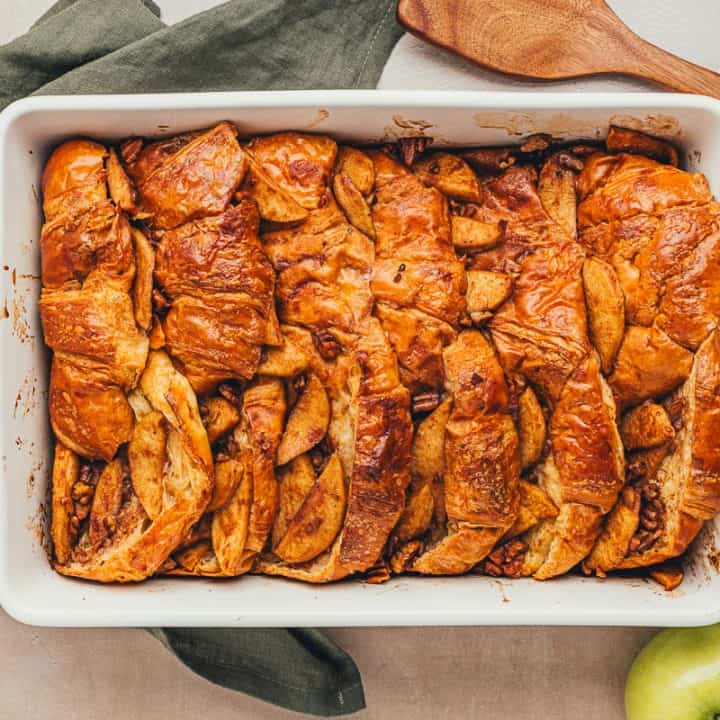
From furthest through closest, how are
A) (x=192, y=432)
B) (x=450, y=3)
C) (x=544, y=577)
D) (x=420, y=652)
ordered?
(x=420, y=652)
(x=450, y=3)
(x=544, y=577)
(x=192, y=432)

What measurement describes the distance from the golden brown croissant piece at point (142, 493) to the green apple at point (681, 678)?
150cm

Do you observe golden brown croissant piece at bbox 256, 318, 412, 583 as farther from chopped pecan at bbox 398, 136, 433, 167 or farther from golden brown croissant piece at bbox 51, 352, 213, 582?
chopped pecan at bbox 398, 136, 433, 167

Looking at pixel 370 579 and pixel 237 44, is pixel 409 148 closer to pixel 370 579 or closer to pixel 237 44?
pixel 237 44

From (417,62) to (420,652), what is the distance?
192 cm

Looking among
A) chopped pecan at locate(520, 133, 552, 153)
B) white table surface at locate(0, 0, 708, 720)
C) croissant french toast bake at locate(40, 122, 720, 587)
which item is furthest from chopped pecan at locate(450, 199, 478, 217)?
white table surface at locate(0, 0, 708, 720)

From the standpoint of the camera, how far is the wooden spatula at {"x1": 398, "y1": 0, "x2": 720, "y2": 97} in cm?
265

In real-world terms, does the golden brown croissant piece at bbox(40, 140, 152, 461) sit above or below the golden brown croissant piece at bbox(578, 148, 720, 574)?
above

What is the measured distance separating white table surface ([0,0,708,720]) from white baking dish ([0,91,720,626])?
1.79 ft

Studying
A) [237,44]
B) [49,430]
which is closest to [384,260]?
[237,44]

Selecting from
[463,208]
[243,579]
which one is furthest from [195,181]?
[243,579]

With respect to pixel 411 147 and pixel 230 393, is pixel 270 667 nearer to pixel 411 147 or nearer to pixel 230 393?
pixel 230 393

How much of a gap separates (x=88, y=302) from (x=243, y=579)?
0.88 m

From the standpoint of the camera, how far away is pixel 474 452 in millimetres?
2252

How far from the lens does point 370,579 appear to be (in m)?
2.45
